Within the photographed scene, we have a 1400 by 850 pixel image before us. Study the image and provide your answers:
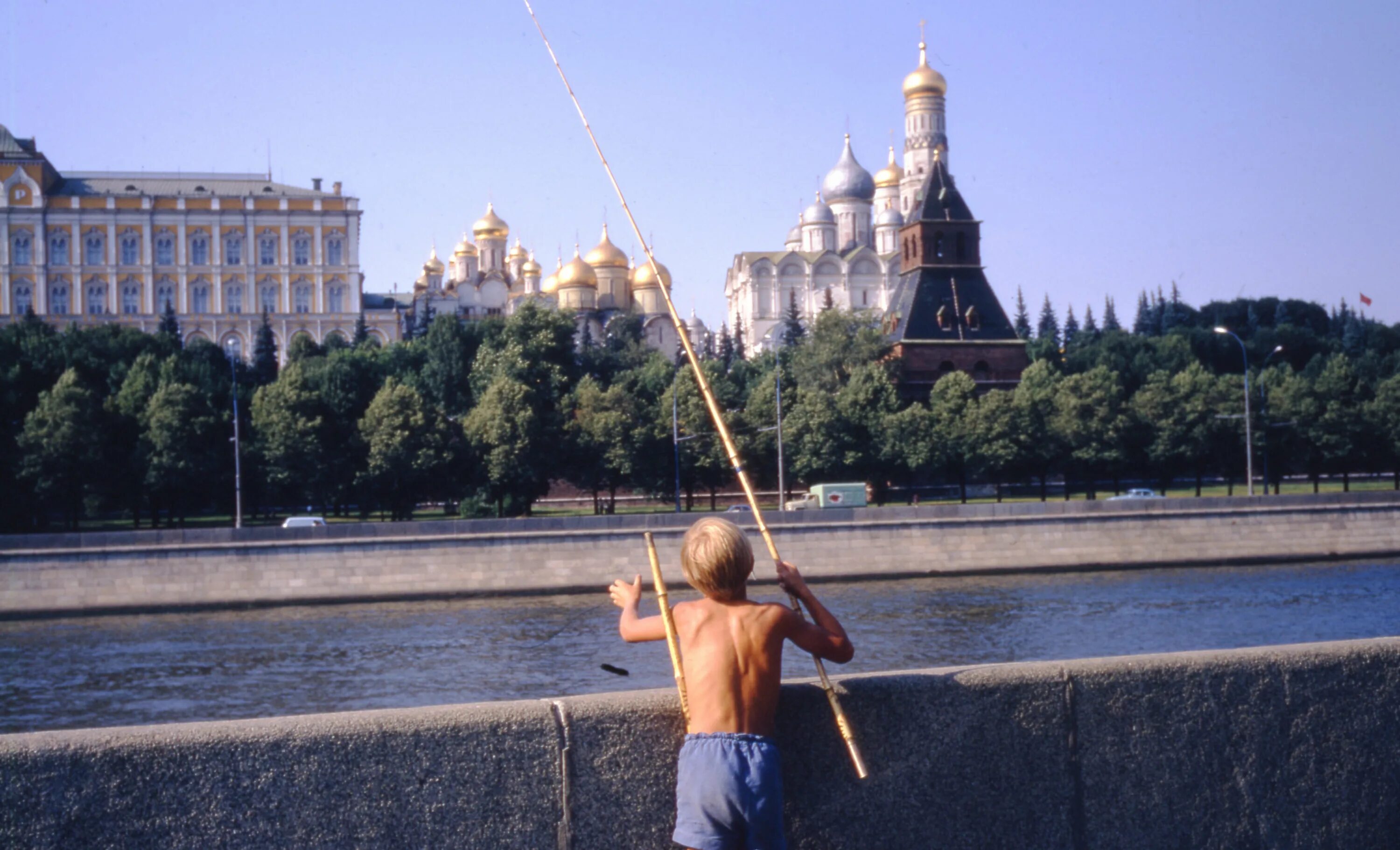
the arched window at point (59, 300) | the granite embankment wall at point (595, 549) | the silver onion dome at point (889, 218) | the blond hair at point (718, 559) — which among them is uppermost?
the silver onion dome at point (889, 218)

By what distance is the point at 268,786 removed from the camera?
364 centimetres

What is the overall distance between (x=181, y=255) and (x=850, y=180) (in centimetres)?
4844

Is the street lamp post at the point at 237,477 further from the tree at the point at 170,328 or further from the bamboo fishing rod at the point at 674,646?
the bamboo fishing rod at the point at 674,646

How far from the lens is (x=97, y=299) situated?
93062 millimetres

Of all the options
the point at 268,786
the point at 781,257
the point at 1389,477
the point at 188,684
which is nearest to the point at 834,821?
the point at 268,786

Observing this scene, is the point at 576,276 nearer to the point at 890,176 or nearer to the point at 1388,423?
the point at 890,176

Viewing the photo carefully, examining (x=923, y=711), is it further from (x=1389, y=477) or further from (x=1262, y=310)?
(x=1262, y=310)

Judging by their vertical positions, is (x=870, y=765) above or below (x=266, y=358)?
below

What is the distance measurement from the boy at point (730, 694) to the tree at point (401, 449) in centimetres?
3972

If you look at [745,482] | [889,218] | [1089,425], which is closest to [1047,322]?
[889,218]

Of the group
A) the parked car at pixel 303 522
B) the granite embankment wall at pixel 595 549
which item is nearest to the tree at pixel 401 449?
the parked car at pixel 303 522

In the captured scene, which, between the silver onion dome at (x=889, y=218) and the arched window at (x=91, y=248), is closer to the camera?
the arched window at (x=91, y=248)

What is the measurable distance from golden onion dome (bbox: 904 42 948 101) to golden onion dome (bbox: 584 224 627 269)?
23073 millimetres

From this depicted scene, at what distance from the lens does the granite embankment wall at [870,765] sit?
140 inches
